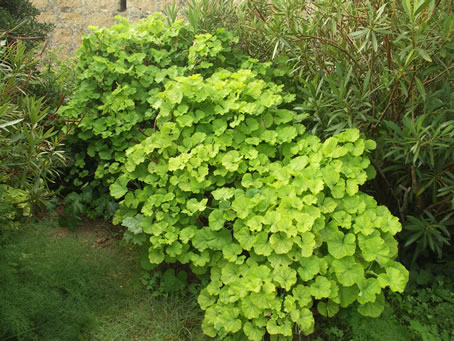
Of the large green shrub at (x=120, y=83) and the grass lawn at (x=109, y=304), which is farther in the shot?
the large green shrub at (x=120, y=83)

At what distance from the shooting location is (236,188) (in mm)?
3164

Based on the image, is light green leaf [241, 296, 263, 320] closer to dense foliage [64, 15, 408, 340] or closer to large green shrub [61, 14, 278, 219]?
dense foliage [64, 15, 408, 340]

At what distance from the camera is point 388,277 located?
2.63m

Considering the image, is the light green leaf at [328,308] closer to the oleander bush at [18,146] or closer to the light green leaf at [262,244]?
the light green leaf at [262,244]

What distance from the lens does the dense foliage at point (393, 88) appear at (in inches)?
111

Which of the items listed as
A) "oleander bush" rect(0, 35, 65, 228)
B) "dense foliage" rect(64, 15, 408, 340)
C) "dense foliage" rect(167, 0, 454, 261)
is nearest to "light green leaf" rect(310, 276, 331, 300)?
"dense foliage" rect(64, 15, 408, 340)

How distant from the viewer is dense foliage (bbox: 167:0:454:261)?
9.23 feet

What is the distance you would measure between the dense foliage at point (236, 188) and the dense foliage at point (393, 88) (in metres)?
0.28

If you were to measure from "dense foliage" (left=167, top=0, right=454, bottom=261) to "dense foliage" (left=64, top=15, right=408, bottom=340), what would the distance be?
0.28 m

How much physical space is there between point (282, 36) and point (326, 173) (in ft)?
3.68

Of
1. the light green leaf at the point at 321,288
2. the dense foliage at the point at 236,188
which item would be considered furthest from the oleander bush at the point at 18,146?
the light green leaf at the point at 321,288

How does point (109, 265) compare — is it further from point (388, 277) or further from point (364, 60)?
point (364, 60)

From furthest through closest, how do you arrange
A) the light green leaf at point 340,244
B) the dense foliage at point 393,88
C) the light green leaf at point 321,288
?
the dense foliage at point 393,88 → the light green leaf at point 340,244 → the light green leaf at point 321,288

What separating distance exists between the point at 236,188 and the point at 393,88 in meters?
1.27
